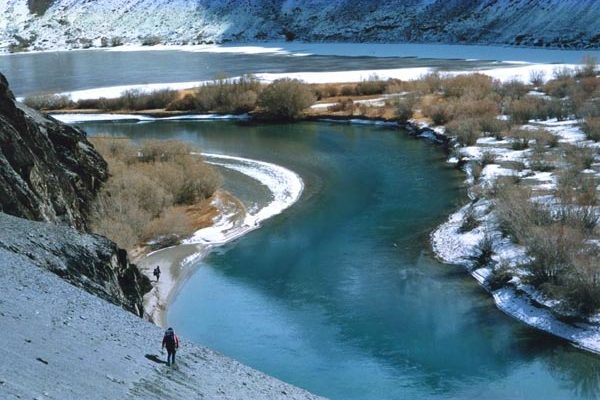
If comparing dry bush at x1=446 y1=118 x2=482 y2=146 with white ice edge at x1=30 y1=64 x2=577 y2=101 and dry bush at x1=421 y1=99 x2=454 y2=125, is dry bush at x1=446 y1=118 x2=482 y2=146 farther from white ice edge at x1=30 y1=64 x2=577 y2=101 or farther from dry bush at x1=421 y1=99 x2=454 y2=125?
white ice edge at x1=30 y1=64 x2=577 y2=101

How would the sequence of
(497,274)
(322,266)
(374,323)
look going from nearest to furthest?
1. (374,323)
2. (497,274)
3. (322,266)

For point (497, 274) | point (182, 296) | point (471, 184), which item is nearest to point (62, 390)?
point (182, 296)

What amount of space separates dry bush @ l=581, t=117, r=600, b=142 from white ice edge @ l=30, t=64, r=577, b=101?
64.9ft

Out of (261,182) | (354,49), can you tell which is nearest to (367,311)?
(261,182)

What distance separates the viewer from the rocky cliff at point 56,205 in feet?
55.6

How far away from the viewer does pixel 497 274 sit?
23375 millimetres

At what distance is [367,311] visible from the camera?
72.0 ft

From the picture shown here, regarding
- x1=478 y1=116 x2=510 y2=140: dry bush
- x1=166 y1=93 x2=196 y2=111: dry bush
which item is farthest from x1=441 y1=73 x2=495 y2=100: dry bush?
x1=166 y1=93 x2=196 y2=111: dry bush

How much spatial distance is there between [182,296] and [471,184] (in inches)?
612

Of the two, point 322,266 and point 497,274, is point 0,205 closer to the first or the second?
point 322,266

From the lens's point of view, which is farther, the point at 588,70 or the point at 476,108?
the point at 588,70

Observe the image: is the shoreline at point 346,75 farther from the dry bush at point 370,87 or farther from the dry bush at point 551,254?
the dry bush at point 551,254

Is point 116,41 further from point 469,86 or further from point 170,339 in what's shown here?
point 170,339

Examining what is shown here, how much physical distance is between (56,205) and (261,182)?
14.8m
